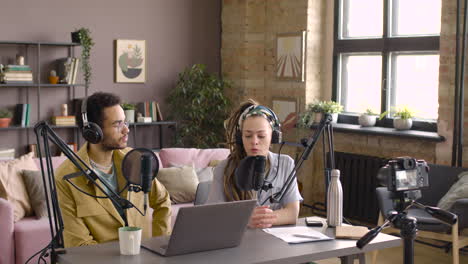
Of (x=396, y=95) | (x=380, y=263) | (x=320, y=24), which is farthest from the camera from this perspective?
(x=320, y=24)

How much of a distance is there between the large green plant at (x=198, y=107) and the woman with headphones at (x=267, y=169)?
404cm

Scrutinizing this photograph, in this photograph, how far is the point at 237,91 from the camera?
754 cm

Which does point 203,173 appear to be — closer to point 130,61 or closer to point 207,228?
point 130,61

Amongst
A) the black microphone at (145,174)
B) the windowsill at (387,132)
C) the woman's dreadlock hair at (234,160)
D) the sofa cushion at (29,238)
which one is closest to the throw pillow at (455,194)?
the windowsill at (387,132)

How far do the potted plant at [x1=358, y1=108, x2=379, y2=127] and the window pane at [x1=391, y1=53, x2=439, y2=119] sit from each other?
0.22 metres

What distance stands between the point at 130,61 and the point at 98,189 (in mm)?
4487

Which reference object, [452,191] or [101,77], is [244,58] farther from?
[452,191]

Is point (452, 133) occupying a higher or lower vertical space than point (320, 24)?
lower

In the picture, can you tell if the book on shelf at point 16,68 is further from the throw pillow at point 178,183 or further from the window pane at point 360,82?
the window pane at point 360,82

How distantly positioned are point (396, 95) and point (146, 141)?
9.22 ft

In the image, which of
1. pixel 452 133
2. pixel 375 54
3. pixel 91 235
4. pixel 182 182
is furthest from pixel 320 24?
pixel 91 235

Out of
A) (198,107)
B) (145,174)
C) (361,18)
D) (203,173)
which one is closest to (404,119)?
(361,18)

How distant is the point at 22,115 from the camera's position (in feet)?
20.9

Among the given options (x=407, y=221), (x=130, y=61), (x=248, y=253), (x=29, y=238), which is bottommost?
(x=29, y=238)
